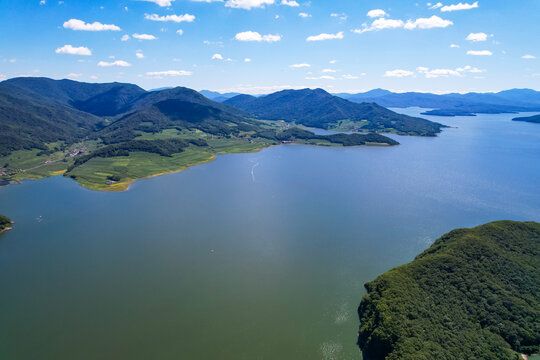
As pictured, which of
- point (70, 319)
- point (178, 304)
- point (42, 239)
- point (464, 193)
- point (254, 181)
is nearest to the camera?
point (70, 319)

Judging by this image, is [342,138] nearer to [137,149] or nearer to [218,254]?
[137,149]

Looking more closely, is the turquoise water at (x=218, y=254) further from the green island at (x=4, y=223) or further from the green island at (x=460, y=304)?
the green island at (x=460, y=304)

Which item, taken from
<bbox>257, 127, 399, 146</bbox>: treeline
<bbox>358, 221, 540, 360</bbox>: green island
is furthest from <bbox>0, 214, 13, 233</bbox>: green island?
<bbox>257, 127, 399, 146</bbox>: treeline

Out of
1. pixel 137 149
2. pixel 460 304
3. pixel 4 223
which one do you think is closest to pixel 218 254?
pixel 460 304

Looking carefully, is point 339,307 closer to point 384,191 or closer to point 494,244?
point 494,244

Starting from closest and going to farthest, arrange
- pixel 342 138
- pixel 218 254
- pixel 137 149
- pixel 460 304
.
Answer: pixel 460 304
pixel 218 254
pixel 137 149
pixel 342 138

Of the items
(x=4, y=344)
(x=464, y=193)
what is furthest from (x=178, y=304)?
(x=464, y=193)

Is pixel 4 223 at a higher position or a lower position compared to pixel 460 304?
higher

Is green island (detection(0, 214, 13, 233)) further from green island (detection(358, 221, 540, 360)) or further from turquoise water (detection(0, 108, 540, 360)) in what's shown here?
green island (detection(358, 221, 540, 360))
